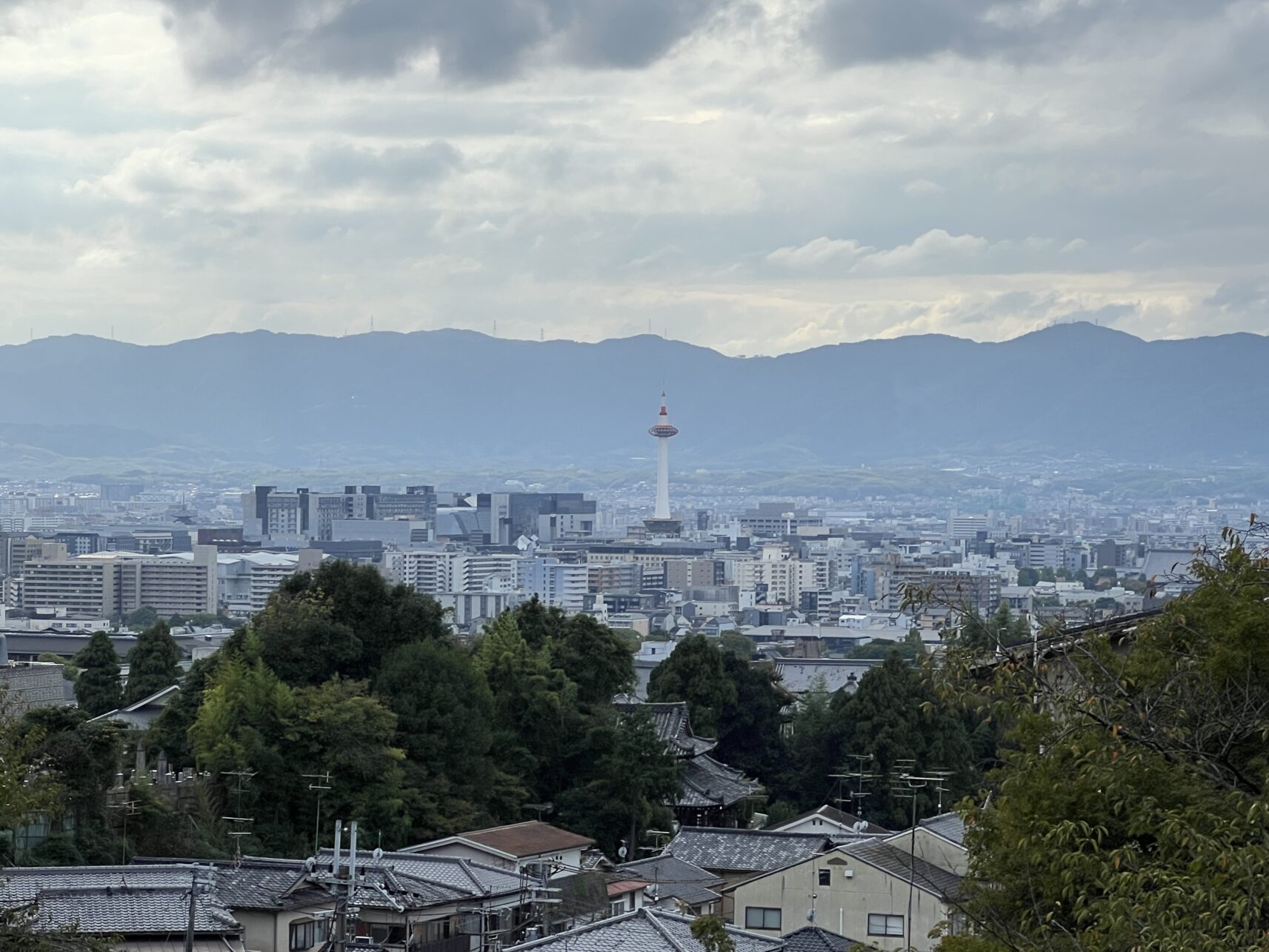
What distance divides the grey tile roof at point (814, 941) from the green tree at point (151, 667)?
20.6 metres

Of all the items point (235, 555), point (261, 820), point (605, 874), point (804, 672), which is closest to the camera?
point (605, 874)

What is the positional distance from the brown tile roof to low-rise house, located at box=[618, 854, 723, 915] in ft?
2.44

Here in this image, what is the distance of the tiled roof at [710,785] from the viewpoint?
32.0 m

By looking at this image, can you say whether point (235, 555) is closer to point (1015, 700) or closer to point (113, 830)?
point (113, 830)

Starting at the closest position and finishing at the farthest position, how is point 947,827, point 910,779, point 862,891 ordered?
point 862,891
point 947,827
point 910,779

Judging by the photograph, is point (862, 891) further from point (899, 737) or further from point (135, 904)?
point (899, 737)

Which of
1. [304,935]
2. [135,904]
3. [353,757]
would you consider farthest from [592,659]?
[135,904]

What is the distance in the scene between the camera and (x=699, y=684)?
123 feet

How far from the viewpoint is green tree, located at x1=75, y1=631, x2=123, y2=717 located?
118 feet

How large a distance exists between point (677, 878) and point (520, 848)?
1.83 m

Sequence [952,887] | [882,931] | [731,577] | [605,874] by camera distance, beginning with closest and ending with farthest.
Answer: [952,887], [882,931], [605,874], [731,577]

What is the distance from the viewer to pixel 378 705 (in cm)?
2655

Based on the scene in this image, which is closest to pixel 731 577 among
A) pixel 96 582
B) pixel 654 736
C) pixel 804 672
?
pixel 96 582

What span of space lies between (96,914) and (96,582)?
422ft
